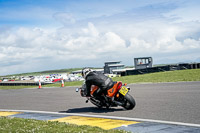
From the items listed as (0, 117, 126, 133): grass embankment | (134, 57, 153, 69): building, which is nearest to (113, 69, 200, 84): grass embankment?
(0, 117, 126, 133): grass embankment

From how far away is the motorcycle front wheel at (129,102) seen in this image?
9070 millimetres

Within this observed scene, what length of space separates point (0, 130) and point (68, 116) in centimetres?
258

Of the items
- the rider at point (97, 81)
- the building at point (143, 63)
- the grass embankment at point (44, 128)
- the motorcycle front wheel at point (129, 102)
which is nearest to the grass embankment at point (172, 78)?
the motorcycle front wheel at point (129, 102)

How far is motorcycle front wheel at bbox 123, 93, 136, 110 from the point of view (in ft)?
29.8

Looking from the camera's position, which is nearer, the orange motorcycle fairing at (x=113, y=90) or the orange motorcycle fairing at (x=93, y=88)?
the orange motorcycle fairing at (x=113, y=90)

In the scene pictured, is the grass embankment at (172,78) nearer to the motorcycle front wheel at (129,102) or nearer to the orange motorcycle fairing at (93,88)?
the motorcycle front wheel at (129,102)

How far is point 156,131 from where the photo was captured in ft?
19.7

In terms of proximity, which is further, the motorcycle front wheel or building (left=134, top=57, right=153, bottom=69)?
building (left=134, top=57, right=153, bottom=69)

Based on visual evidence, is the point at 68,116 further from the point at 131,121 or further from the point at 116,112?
the point at 131,121

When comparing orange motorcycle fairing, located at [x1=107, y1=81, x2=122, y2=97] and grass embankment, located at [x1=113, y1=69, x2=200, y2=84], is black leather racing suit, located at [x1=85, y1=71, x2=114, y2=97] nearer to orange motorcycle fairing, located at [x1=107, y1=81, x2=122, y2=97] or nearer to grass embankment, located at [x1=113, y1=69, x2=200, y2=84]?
orange motorcycle fairing, located at [x1=107, y1=81, x2=122, y2=97]

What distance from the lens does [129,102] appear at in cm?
908

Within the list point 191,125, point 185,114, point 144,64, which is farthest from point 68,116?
point 144,64

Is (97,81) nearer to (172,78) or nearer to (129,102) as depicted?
(129,102)

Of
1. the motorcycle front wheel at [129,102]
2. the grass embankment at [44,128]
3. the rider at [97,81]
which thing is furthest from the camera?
the rider at [97,81]
